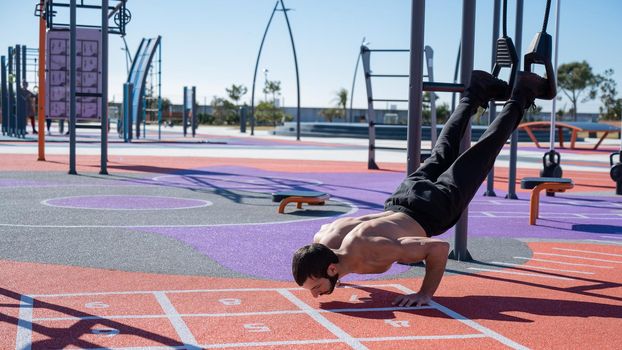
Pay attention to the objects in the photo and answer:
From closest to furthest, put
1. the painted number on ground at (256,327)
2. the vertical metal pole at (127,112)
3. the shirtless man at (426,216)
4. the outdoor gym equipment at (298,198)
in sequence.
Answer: the painted number on ground at (256,327)
the shirtless man at (426,216)
the outdoor gym equipment at (298,198)
the vertical metal pole at (127,112)

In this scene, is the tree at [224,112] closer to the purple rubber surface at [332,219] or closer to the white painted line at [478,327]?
the purple rubber surface at [332,219]

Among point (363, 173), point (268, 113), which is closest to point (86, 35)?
point (363, 173)

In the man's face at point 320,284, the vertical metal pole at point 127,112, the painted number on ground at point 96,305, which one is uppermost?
the vertical metal pole at point 127,112

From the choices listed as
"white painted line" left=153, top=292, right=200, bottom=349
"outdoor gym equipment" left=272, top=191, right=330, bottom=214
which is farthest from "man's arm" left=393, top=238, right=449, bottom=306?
"outdoor gym equipment" left=272, top=191, right=330, bottom=214

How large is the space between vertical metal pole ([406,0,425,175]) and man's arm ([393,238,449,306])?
Result: 6.07 feet

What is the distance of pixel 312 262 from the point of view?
15.0 ft

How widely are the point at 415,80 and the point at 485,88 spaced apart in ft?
2.58

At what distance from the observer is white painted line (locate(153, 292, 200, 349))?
161 inches

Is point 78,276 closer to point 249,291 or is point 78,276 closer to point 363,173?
point 249,291

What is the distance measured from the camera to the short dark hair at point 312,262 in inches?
179

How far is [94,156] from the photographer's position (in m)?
20.5

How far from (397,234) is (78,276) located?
2432mm

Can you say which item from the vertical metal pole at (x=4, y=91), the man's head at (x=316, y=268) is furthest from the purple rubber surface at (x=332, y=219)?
the vertical metal pole at (x=4, y=91)

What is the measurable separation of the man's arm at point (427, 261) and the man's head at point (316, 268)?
1.60ft
